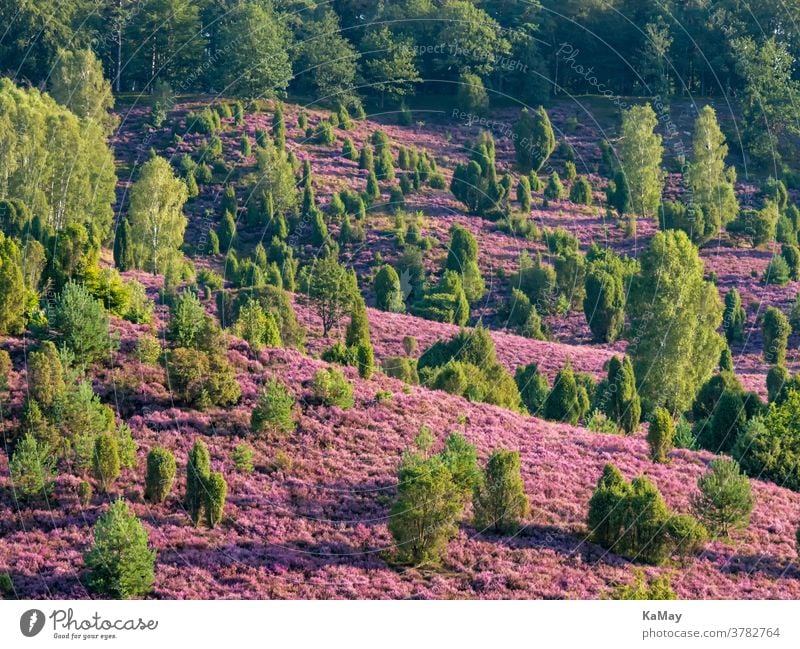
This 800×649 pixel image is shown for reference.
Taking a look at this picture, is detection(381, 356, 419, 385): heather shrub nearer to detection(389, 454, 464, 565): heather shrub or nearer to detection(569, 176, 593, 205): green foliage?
detection(389, 454, 464, 565): heather shrub

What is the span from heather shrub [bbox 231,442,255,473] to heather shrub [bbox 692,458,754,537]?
1396cm

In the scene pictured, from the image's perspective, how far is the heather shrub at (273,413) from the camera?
4609 cm

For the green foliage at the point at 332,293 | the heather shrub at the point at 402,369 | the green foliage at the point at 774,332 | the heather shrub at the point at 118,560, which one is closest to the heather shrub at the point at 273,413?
the heather shrub at the point at 118,560

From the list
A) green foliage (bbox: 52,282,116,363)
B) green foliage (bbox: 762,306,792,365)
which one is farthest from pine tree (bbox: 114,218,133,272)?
green foliage (bbox: 762,306,792,365)

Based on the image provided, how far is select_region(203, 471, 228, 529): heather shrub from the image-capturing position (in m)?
40.8

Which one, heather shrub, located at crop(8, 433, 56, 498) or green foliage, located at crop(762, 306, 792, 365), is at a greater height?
green foliage, located at crop(762, 306, 792, 365)

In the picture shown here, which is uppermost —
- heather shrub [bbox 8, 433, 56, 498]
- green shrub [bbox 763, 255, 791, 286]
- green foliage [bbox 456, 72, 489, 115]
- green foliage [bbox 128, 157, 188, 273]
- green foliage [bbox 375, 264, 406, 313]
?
green foliage [bbox 456, 72, 489, 115]

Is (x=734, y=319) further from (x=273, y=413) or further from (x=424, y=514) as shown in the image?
(x=424, y=514)

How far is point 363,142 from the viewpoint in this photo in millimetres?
110625

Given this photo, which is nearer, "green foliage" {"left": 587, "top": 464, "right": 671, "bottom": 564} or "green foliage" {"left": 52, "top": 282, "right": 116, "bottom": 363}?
"green foliage" {"left": 587, "top": 464, "right": 671, "bottom": 564}

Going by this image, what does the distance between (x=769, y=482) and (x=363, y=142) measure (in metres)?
66.2

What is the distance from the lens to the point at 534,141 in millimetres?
109000

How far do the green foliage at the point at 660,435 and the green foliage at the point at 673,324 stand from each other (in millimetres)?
12125

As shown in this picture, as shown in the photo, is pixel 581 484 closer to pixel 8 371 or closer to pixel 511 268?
pixel 8 371
